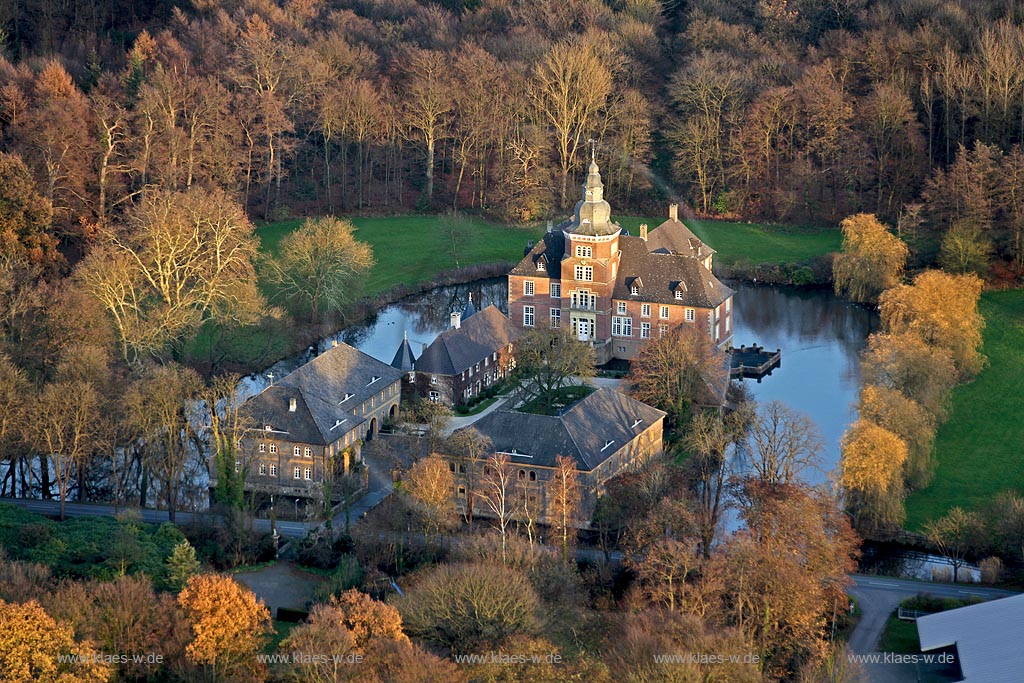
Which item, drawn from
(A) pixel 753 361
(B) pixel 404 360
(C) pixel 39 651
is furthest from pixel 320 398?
(A) pixel 753 361

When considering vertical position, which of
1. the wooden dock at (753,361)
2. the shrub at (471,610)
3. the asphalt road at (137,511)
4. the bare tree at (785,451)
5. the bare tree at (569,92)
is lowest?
the asphalt road at (137,511)

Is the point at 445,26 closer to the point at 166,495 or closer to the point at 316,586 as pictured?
the point at 166,495

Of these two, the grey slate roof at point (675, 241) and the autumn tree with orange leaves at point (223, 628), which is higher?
the grey slate roof at point (675, 241)

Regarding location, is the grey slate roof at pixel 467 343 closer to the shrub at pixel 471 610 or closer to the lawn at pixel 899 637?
the shrub at pixel 471 610

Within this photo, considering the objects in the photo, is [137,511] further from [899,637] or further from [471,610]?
[899,637]

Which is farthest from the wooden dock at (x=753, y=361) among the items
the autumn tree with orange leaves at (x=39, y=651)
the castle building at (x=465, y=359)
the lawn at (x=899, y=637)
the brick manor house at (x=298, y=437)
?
the autumn tree with orange leaves at (x=39, y=651)

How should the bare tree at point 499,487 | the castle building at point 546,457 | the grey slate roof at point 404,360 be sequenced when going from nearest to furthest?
the bare tree at point 499,487, the castle building at point 546,457, the grey slate roof at point 404,360

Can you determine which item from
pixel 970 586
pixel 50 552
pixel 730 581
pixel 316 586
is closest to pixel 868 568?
pixel 970 586

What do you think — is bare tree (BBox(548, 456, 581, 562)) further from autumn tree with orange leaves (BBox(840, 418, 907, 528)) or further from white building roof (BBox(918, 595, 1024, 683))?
white building roof (BBox(918, 595, 1024, 683))
